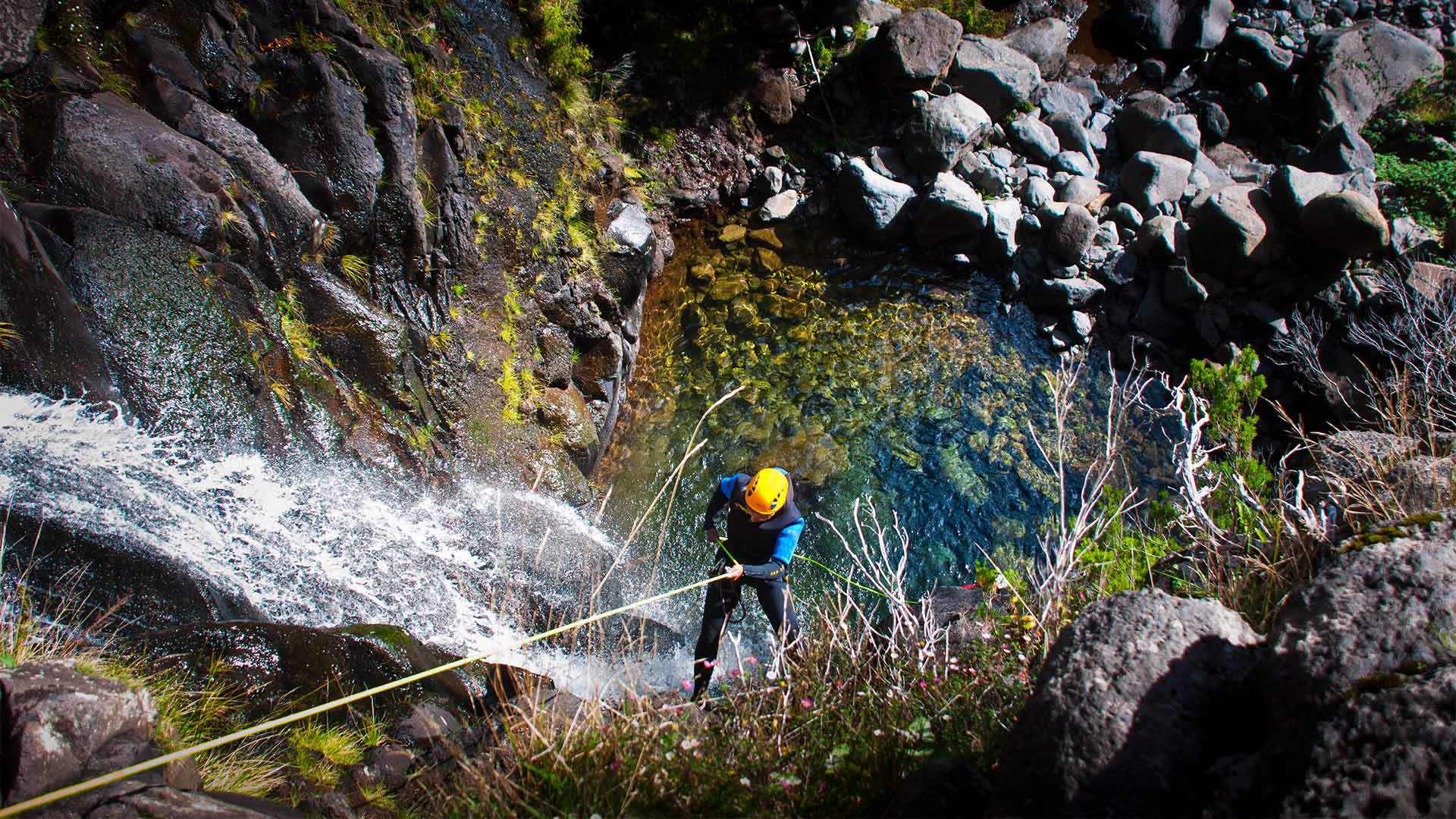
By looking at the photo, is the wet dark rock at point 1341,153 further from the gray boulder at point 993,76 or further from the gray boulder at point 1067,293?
the gray boulder at point 993,76

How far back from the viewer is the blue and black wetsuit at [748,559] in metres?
4.27

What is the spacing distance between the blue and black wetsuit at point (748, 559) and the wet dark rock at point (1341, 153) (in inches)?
367

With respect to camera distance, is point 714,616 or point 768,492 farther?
point 714,616

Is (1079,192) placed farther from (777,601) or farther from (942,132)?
(777,601)

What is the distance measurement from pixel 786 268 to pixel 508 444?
182 inches

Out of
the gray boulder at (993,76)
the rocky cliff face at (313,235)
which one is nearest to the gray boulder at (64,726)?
the rocky cliff face at (313,235)

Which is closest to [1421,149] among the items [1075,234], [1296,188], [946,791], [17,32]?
[1296,188]

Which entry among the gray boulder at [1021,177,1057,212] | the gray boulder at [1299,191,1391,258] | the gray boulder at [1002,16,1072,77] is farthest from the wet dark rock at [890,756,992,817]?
the gray boulder at [1002,16,1072,77]

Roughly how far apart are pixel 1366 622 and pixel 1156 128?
10.4m

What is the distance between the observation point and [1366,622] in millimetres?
1732

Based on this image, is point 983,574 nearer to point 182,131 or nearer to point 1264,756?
point 1264,756

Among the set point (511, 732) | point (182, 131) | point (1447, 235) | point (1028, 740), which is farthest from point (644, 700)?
point (1447, 235)

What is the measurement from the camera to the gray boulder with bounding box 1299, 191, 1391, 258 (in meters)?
7.71

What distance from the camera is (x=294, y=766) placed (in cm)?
313
